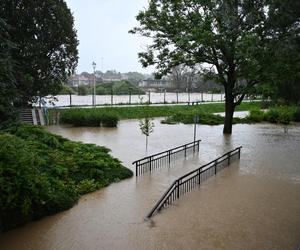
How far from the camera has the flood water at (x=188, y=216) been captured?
23.1ft

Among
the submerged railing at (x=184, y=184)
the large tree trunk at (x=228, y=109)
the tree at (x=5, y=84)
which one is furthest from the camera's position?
the large tree trunk at (x=228, y=109)

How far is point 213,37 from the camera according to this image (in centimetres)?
1888

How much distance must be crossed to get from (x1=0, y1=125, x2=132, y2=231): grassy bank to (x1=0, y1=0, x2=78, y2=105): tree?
10.1 m

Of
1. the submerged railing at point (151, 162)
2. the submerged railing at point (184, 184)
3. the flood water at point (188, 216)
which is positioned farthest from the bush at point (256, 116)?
the submerged railing at point (184, 184)

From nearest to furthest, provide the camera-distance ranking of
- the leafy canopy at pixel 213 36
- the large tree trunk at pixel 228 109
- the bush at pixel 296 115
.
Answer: the leafy canopy at pixel 213 36, the large tree trunk at pixel 228 109, the bush at pixel 296 115

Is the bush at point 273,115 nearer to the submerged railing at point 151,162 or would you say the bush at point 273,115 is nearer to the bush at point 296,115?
the bush at point 296,115

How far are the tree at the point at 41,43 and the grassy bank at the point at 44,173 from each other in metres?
10.1

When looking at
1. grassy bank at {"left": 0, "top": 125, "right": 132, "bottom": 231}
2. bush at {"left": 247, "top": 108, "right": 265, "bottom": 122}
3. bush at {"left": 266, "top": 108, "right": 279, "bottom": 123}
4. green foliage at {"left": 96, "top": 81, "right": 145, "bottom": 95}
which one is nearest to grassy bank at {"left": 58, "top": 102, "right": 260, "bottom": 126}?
bush at {"left": 247, "top": 108, "right": 265, "bottom": 122}

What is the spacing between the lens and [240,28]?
732 inches

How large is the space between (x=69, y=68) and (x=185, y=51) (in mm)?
9197

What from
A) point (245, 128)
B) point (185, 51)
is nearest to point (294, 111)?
point (245, 128)

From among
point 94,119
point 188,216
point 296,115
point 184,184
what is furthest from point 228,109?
point 188,216

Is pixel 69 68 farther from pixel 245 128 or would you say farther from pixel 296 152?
pixel 296 152

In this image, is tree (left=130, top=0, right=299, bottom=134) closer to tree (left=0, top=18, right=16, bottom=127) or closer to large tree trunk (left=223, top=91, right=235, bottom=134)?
large tree trunk (left=223, top=91, right=235, bottom=134)
